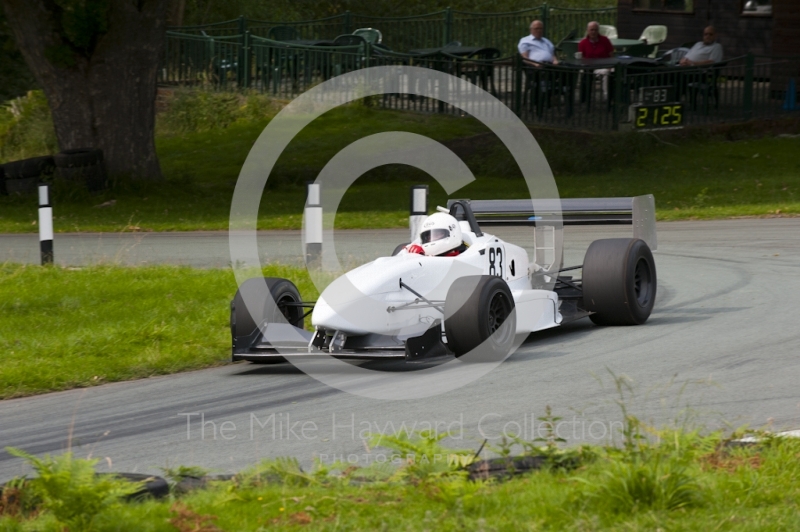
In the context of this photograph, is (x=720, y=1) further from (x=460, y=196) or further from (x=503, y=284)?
(x=503, y=284)

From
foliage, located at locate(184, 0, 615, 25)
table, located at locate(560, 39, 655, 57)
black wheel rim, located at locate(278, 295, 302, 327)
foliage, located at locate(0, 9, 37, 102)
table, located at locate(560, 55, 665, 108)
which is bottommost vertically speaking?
black wheel rim, located at locate(278, 295, 302, 327)

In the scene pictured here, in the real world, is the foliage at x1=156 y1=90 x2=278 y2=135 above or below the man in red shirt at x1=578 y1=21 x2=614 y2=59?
below

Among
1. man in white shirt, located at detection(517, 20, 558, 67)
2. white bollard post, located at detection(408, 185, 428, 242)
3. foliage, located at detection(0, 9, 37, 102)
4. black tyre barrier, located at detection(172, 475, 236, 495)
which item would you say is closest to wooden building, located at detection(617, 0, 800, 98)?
man in white shirt, located at detection(517, 20, 558, 67)

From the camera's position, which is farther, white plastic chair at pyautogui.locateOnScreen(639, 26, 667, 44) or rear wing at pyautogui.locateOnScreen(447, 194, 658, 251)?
white plastic chair at pyautogui.locateOnScreen(639, 26, 667, 44)

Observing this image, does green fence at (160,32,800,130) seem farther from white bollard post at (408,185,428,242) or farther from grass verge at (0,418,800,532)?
grass verge at (0,418,800,532)

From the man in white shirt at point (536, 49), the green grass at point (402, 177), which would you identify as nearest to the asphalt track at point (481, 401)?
the green grass at point (402, 177)

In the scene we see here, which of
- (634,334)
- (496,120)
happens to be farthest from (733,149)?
(634,334)

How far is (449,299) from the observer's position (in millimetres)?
8156

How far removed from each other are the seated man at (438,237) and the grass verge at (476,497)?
12.1ft

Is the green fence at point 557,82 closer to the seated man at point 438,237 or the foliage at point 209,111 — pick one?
the foliage at point 209,111

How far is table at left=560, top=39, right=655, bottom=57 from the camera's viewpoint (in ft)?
84.3

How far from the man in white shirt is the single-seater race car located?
14.2 meters

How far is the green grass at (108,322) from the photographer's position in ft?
28.3

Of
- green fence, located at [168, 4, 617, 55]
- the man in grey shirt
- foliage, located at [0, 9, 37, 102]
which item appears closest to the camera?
the man in grey shirt
